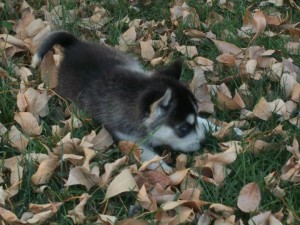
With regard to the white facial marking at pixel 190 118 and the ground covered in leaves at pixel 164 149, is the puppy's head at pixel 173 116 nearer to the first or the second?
the white facial marking at pixel 190 118

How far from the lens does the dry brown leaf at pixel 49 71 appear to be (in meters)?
4.06

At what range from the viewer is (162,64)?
442cm

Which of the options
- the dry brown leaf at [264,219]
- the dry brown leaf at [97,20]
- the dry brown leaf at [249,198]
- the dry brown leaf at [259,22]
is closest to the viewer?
the dry brown leaf at [264,219]

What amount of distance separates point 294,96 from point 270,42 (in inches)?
33.9

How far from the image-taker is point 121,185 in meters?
2.98

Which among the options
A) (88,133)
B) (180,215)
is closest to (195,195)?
(180,215)

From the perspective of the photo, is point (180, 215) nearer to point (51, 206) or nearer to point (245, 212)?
point (245, 212)

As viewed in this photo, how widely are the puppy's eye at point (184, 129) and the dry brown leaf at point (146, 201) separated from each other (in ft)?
1.79

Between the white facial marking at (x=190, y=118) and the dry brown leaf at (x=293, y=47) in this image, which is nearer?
the white facial marking at (x=190, y=118)

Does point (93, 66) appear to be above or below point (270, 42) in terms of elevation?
above

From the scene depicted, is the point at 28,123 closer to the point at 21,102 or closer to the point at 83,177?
the point at 21,102

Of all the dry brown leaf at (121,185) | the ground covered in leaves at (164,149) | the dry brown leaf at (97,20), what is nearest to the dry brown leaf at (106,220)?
the ground covered in leaves at (164,149)

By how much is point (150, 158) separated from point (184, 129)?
10.0 inches

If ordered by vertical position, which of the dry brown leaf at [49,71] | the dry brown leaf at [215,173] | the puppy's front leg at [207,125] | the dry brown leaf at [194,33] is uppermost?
the dry brown leaf at [215,173]
